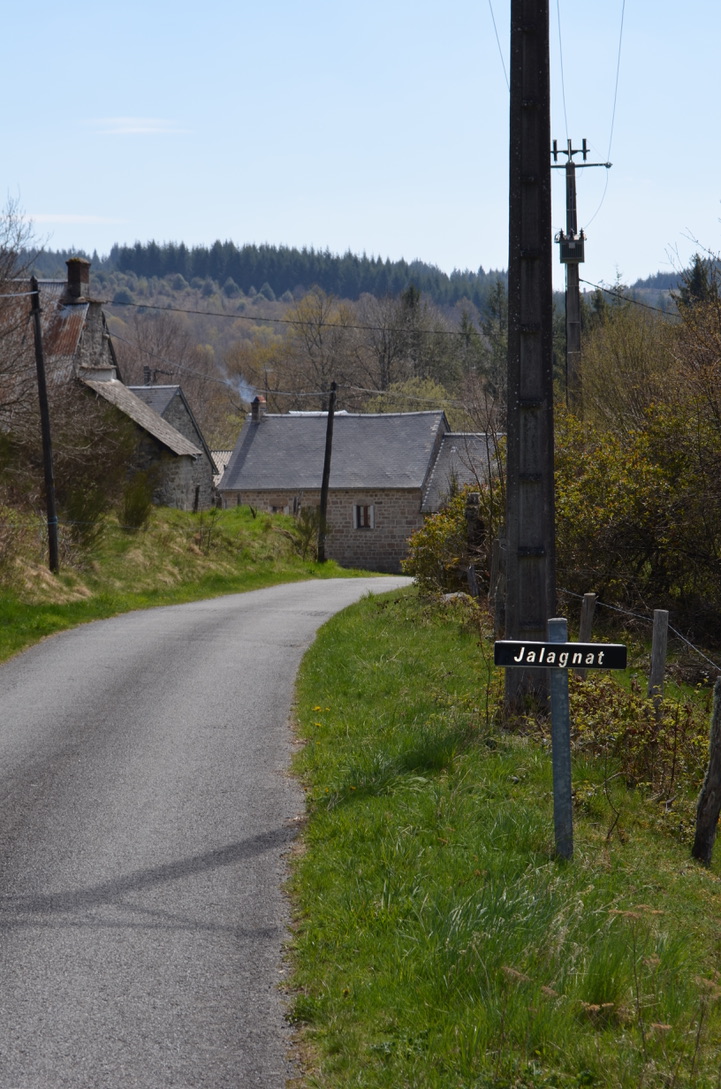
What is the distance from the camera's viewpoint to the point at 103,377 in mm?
41750

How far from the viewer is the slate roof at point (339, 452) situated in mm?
50375

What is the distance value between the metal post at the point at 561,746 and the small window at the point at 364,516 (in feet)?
145

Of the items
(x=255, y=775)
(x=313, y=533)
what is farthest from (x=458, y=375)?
(x=255, y=775)

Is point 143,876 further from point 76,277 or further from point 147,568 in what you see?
point 76,277

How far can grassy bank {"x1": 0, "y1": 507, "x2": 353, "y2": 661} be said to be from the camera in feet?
64.7

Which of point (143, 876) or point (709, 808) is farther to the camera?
point (709, 808)

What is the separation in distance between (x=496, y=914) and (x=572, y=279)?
25.3m

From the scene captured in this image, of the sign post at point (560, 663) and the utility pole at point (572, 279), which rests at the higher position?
the utility pole at point (572, 279)

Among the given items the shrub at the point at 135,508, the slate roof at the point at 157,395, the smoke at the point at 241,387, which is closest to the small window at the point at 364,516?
the slate roof at the point at 157,395

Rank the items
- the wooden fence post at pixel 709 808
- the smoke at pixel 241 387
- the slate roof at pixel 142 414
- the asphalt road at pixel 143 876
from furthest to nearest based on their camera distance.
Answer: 1. the smoke at pixel 241 387
2. the slate roof at pixel 142 414
3. the wooden fence post at pixel 709 808
4. the asphalt road at pixel 143 876

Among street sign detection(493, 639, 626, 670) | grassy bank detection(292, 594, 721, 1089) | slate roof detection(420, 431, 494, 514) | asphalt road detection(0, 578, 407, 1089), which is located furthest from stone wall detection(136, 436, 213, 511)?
street sign detection(493, 639, 626, 670)

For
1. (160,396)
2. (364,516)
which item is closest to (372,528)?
(364,516)

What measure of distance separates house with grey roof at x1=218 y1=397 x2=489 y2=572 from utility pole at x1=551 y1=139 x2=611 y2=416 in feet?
62.4

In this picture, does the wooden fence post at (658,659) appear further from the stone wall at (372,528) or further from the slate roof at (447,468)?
the stone wall at (372,528)
